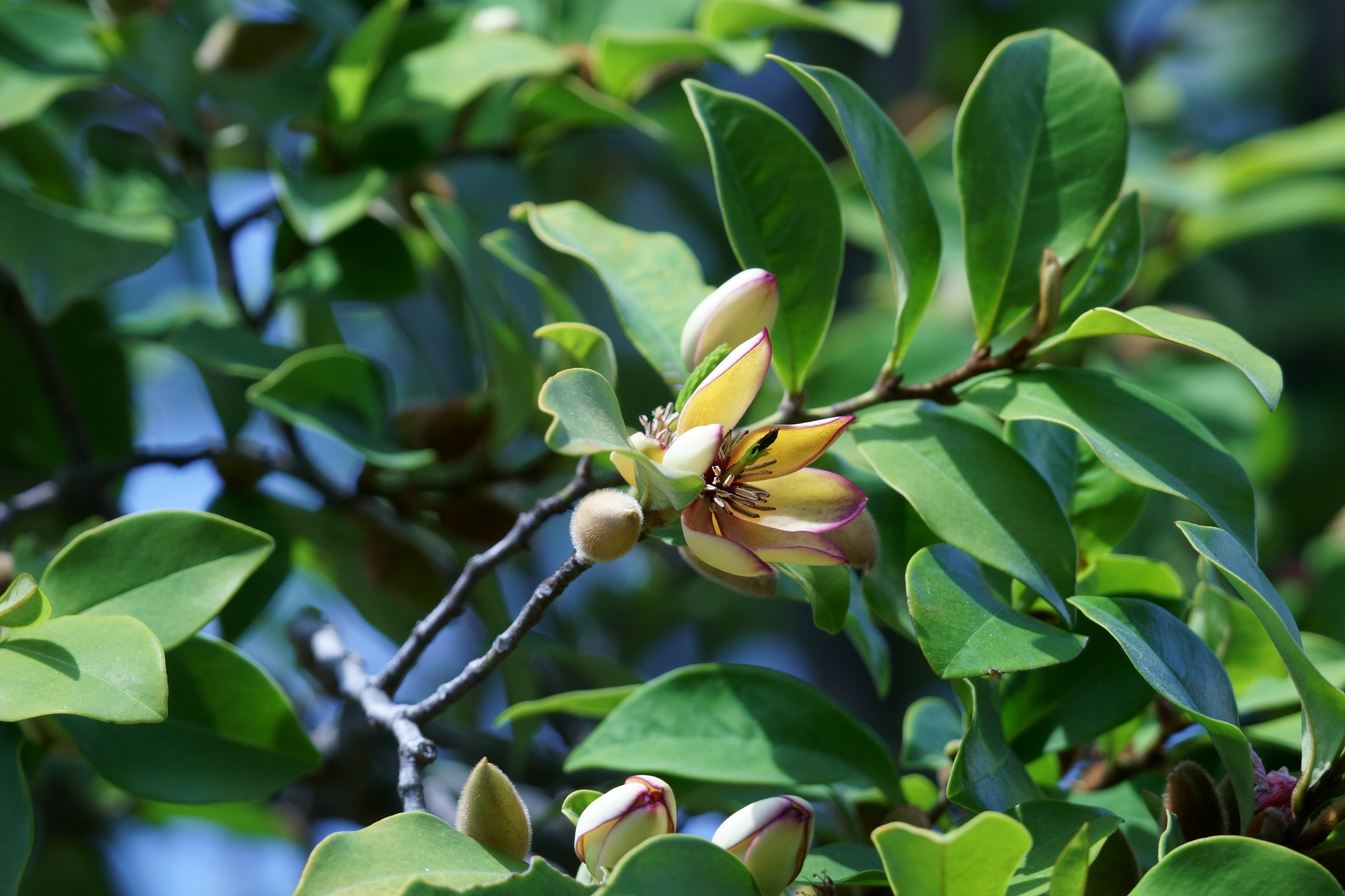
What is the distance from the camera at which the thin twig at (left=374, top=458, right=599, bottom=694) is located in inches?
26.9

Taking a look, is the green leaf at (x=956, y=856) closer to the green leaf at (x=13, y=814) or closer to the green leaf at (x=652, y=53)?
the green leaf at (x=13, y=814)

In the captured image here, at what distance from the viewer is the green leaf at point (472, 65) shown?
40.7 inches

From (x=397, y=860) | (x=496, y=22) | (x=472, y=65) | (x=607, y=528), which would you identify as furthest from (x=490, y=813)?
(x=496, y=22)

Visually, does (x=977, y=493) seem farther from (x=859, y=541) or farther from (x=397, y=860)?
(x=397, y=860)

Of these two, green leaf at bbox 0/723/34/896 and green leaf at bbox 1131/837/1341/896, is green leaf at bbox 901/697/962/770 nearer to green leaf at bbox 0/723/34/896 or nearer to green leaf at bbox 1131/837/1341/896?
green leaf at bbox 1131/837/1341/896

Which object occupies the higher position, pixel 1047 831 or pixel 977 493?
pixel 977 493

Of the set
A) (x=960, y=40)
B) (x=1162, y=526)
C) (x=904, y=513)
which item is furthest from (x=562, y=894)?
(x=960, y=40)

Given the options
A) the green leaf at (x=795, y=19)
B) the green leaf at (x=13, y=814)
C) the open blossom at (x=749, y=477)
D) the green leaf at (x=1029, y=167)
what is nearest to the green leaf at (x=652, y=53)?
the green leaf at (x=795, y=19)

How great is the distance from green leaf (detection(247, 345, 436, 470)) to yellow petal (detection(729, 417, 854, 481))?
41cm

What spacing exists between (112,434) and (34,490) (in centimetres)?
24

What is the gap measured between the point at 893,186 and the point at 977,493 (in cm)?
21

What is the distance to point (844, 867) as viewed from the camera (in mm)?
646

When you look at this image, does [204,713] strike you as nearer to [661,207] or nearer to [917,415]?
[917,415]

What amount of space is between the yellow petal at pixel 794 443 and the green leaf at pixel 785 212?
0.16 metres
